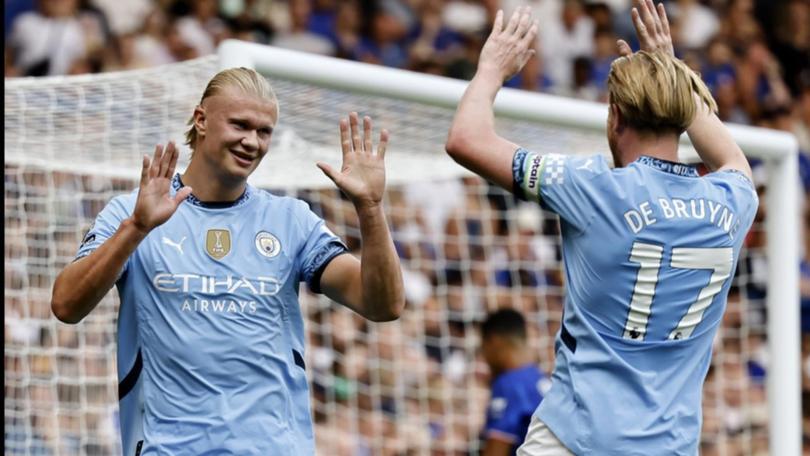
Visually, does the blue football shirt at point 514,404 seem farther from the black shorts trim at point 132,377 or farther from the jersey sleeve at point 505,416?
the black shorts trim at point 132,377

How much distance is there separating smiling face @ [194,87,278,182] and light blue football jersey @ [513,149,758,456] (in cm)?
75

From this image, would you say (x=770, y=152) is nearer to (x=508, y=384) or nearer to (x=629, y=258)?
(x=508, y=384)

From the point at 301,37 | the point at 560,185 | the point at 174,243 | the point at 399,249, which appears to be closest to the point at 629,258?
the point at 560,185

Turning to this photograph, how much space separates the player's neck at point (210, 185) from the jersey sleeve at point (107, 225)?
19cm

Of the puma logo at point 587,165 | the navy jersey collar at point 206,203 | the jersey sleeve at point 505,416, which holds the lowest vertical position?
the jersey sleeve at point 505,416

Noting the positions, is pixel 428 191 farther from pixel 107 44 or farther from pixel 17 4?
pixel 17 4

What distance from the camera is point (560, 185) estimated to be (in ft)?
13.4

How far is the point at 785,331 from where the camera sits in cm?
731

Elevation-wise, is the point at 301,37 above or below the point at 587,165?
above

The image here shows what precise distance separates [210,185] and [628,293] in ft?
4.03

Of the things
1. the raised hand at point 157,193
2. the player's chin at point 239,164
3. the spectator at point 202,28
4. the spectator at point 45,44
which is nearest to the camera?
the raised hand at point 157,193

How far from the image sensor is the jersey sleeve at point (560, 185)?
13.3ft

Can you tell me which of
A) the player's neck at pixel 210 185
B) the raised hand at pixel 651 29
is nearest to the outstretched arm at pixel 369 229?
the player's neck at pixel 210 185

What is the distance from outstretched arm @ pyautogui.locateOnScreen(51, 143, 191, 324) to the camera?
3912 mm
